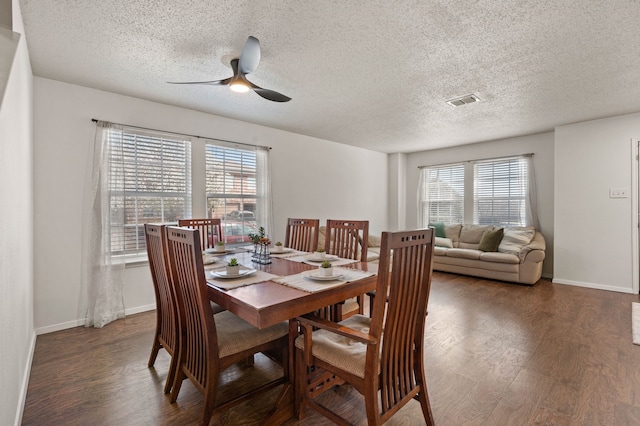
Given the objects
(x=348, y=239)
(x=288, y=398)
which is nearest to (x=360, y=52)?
(x=348, y=239)

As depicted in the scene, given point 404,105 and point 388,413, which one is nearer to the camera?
point 388,413

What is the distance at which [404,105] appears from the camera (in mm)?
3658

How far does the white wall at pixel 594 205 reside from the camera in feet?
13.4

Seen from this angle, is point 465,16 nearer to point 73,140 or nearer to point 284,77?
point 284,77

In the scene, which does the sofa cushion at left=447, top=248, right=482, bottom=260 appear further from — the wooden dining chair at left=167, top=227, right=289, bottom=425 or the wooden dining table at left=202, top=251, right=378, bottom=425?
the wooden dining chair at left=167, top=227, right=289, bottom=425

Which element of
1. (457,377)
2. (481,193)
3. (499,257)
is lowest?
(457,377)

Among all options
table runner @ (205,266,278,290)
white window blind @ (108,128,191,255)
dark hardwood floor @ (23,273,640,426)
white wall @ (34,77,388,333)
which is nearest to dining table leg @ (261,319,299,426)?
dark hardwood floor @ (23,273,640,426)

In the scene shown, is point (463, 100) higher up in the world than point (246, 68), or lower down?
higher up

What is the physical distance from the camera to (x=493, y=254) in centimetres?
483

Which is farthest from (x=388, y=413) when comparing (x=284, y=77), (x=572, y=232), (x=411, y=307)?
(x=572, y=232)

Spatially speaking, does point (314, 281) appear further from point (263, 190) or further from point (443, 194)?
point (443, 194)

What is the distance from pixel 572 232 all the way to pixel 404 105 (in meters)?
3.32

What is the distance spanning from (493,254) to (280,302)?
4570 millimetres

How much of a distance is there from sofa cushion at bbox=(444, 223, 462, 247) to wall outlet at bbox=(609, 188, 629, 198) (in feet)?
7.27
